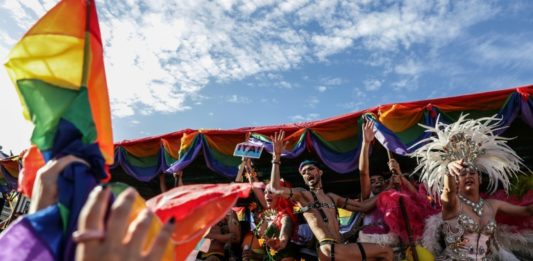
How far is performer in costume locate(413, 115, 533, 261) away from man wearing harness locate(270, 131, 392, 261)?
2.07 feet

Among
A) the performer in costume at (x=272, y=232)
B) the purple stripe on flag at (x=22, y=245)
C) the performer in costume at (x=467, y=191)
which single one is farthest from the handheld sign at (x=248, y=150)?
the purple stripe on flag at (x=22, y=245)

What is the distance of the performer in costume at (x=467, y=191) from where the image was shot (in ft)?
11.4

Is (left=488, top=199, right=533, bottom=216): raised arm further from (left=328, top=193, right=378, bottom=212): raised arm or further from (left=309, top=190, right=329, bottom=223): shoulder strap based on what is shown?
(left=309, top=190, right=329, bottom=223): shoulder strap

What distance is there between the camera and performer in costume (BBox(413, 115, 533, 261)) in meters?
3.47

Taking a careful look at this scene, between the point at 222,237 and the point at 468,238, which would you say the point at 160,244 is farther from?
the point at 222,237

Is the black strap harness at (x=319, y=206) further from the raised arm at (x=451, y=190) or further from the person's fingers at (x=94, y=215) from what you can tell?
the person's fingers at (x=94, y=215)

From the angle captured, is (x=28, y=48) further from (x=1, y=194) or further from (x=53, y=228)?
(x=1, y=194)

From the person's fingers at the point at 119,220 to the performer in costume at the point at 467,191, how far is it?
3134mm

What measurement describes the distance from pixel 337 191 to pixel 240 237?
6.67ft

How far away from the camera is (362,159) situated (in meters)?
4.25

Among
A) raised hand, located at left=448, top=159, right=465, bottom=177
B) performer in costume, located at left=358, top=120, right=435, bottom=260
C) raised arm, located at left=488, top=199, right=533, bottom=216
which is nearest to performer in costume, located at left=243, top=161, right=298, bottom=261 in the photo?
performer in costume, located at left=358, top=120, right=435, bottom=260

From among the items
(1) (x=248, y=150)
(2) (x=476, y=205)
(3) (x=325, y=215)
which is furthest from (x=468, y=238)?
(1) (x=248, y=150)

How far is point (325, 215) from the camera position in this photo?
3.71 meters

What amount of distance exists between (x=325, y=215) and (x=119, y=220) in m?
3.02
